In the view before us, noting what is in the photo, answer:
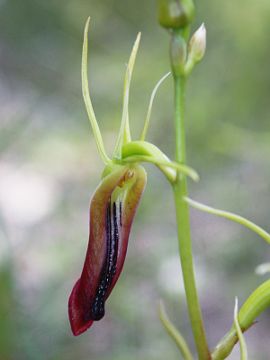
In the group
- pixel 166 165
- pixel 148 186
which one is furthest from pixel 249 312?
pixel 148 186

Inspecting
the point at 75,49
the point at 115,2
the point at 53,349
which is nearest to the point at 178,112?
the point at 53,349

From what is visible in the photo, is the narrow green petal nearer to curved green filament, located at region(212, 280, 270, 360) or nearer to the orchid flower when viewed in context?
the orchid flower

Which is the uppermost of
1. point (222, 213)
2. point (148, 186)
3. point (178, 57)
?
point (178, 57)

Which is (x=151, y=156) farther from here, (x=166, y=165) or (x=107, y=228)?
(x=107, y=228)

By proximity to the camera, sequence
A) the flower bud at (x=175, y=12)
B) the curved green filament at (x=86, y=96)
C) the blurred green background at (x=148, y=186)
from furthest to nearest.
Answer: the blurred green background at (x=148, y=186) → the curved green filament at (x=86, y=96) → the flower bud at (x=175, y=12)

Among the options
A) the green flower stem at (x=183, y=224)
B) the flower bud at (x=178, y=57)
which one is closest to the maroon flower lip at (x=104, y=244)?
the green flower stem at (x=183, y=224)

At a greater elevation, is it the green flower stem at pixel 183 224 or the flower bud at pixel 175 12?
the flower bud at pixel 175 12

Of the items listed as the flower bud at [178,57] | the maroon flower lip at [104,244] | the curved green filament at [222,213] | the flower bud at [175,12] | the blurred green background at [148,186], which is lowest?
the blurred green background at [148,186]

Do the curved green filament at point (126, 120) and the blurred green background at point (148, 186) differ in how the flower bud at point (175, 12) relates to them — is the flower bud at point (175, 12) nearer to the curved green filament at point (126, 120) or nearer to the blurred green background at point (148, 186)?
the curved green filament at point (126, 120)
